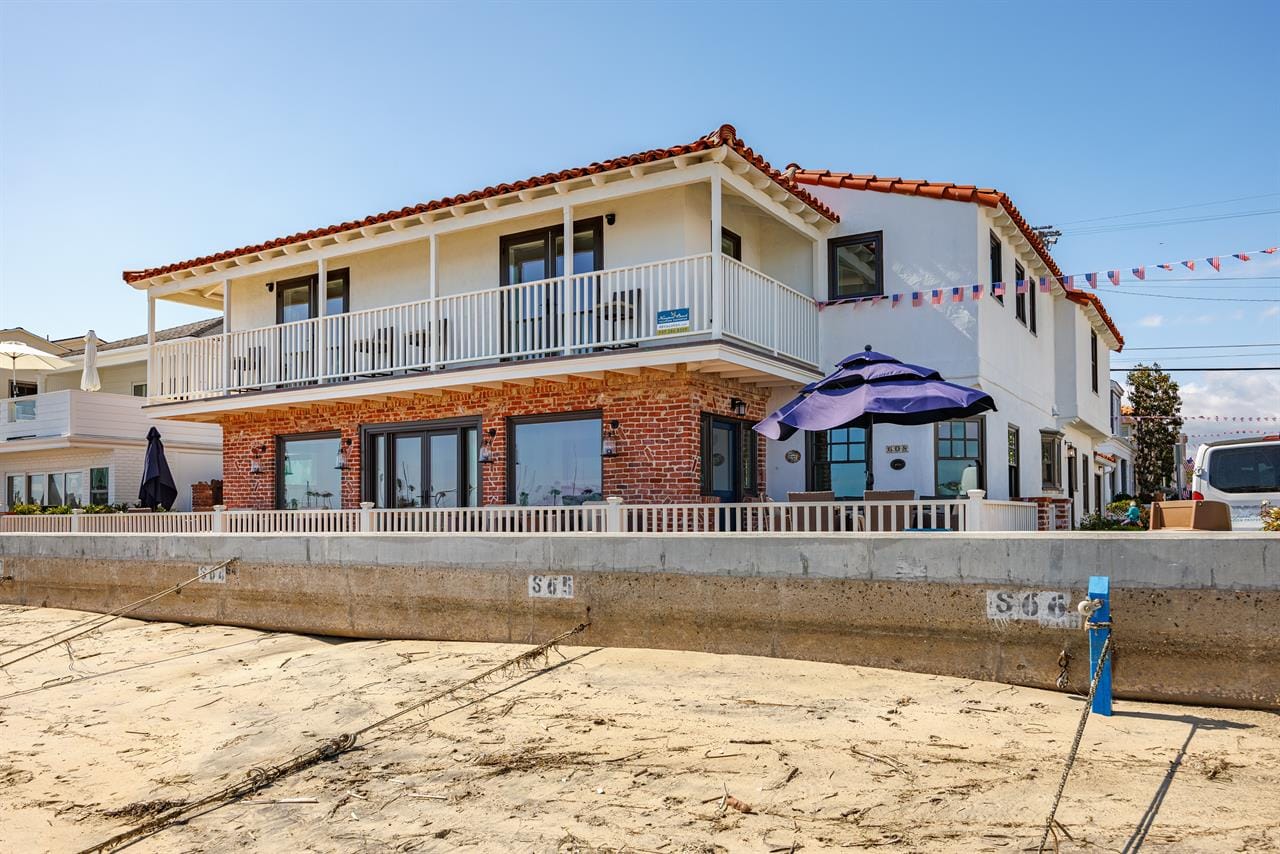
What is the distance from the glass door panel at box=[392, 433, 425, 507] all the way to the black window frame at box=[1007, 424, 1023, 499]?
9.08 meters

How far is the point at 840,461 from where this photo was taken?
13.8m

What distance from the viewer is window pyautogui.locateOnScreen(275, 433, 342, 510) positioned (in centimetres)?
1647

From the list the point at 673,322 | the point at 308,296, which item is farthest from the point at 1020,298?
the point at 308,296

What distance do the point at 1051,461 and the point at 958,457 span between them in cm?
501

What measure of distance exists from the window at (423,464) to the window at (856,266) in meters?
5.82

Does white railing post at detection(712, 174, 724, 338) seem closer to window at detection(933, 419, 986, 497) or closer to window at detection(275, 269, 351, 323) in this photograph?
window at detection(933, 419, 986, 497)

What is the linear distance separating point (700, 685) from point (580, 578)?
2.17 m

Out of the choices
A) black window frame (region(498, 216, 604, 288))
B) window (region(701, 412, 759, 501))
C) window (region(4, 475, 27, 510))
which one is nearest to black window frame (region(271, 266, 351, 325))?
black window frame (region(498, 216, 604, 288))

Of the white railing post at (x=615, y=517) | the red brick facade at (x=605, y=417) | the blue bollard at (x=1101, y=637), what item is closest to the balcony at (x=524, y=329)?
the red brick facade at (x=605, y=417)

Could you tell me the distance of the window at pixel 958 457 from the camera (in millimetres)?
13117

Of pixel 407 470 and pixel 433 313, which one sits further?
pixel 407 470

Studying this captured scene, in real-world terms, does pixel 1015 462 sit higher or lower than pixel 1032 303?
lower

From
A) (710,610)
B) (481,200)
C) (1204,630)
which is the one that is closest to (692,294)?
(481,200)

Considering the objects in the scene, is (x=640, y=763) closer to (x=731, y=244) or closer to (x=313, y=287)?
(x=731, y=244)
